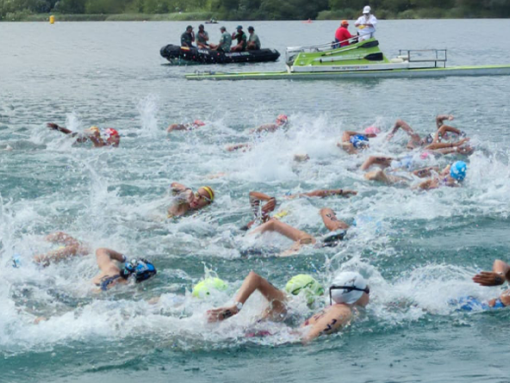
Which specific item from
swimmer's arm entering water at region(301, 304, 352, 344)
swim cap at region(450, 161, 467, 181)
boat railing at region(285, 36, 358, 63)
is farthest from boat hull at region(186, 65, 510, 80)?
swimmer's arm entering water at region(301, 304, 352, 344)

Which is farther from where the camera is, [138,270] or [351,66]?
[351,66]

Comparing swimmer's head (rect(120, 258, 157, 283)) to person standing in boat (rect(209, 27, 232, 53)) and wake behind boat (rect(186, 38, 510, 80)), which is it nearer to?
wake behind boat (rect(186, 38, 510, 80))

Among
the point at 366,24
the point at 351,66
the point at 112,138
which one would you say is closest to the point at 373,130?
the point at 112,138

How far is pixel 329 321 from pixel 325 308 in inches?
14.7

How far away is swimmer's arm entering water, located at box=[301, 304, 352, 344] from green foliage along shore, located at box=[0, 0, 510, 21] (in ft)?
187

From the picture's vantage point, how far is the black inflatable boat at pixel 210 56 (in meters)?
35.1

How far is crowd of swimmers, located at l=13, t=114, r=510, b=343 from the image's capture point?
7.64m

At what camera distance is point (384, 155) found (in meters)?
15.4

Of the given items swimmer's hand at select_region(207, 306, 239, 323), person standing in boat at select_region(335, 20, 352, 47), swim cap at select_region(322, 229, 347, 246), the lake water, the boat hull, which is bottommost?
the lake water

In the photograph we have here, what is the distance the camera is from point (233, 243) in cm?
1043

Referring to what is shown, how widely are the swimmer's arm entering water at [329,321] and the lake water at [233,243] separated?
0.34 ft

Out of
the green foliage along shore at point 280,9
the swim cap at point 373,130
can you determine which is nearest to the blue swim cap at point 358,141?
the swim cap at point 373,130

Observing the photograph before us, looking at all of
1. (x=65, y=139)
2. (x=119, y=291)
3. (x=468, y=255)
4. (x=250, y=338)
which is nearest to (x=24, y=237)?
(x=119, y=291)

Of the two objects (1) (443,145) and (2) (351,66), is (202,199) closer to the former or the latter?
(1) (443,145)
